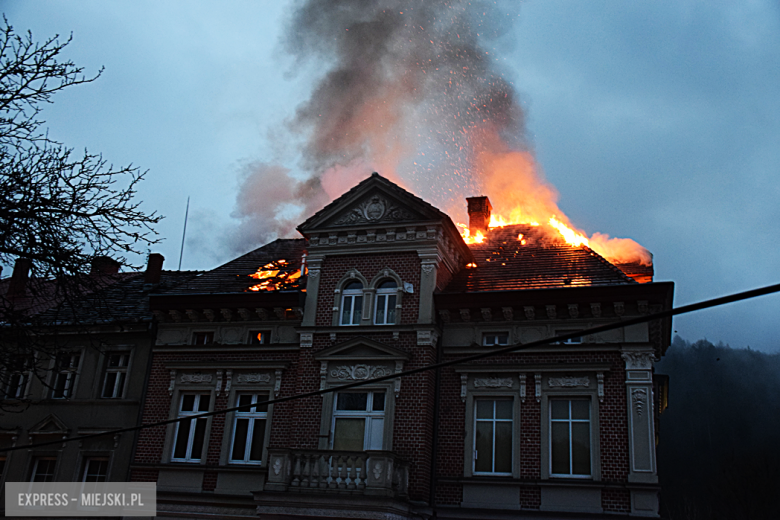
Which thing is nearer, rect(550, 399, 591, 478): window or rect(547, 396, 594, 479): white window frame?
rect(547, 396, 594, 479): white window frame

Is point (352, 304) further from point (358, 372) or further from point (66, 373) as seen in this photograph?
point (66, 373)

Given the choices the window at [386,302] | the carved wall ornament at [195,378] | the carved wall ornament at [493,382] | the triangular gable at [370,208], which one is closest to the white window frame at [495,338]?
the carved wall ornament at [493,382]

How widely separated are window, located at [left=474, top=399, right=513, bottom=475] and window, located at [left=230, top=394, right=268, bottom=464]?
227 inches

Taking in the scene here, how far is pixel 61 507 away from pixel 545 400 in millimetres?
13521

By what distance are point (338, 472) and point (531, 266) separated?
7.74 meters

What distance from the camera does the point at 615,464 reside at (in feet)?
54.7

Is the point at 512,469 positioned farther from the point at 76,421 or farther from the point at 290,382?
the point at 76,421

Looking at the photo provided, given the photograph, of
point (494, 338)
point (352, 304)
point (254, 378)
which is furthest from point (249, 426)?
point (494, 338)

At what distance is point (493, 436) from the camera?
18016 mm

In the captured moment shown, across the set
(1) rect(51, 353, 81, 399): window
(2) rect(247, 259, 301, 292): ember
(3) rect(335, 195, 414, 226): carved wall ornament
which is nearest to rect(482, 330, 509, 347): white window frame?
(3) rect(335, 195, 414, 226): carved wall ornament

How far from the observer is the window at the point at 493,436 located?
17.7 m

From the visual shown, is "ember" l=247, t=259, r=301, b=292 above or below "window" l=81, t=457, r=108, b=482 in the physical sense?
above

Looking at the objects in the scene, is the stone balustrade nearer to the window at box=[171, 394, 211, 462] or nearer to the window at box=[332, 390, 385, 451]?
the window at box=[332, 390, 385, 451]

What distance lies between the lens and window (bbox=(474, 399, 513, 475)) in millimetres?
17734
